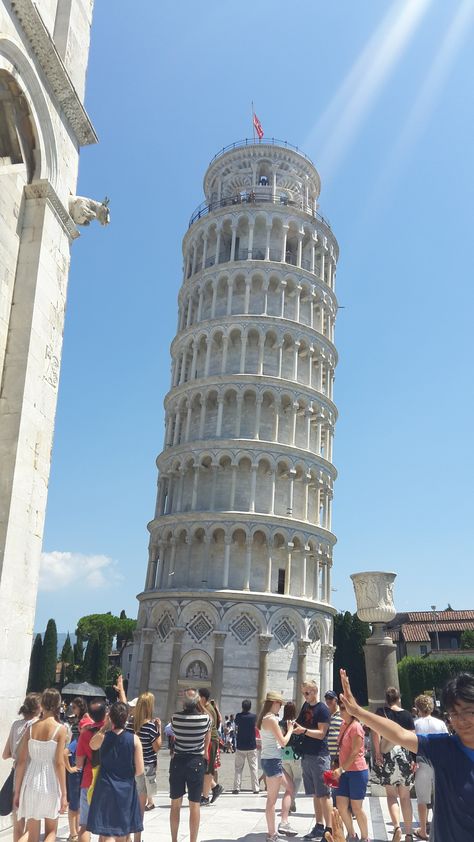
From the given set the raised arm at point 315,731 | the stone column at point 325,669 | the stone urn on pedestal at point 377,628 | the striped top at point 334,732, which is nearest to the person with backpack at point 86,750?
the raised arm at point 315,731

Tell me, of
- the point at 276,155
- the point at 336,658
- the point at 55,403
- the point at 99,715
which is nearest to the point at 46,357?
the point at 55,403

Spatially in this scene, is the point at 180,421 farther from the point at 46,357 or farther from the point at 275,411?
the point at 46,357

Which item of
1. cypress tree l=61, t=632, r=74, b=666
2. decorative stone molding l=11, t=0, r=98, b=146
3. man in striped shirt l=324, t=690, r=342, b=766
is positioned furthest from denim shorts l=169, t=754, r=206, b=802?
cypress tree l=61, t=632, r=74, b=666

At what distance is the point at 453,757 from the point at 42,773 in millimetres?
4215

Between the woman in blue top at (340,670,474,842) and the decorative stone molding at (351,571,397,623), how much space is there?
1237 centimetres

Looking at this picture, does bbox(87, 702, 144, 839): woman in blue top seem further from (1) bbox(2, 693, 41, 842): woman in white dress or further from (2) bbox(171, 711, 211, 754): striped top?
(2) bbox(171, 711, 211, 754): striped top

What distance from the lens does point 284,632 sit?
36.3 meters

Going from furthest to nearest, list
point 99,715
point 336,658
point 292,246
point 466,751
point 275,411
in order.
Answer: point 336,658 → point 292,246 → point 275,411 → point 99,715 → point 466,751

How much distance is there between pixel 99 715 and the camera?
7656 mm

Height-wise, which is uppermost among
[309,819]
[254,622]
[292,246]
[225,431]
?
[292,246]

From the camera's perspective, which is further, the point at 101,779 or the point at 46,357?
the point at 46,357

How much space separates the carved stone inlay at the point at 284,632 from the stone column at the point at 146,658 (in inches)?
265

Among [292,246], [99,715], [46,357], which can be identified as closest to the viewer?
[99,715]

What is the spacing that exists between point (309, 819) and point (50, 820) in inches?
207
